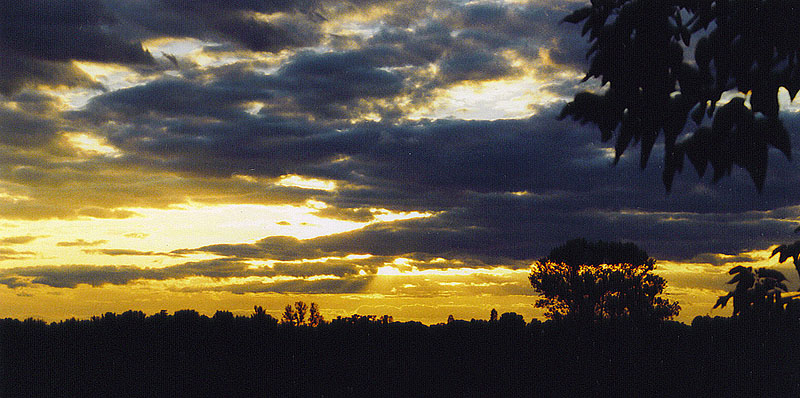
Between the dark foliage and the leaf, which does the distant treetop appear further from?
the leaf

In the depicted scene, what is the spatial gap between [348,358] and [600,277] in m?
39.1

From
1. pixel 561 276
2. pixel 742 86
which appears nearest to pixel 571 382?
pixel 742 86

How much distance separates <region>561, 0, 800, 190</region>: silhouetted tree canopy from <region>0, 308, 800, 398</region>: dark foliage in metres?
8.88

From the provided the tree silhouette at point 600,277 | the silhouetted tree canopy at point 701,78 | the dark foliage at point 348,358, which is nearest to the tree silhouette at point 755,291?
the silhouetted tree canopy at point 701,78

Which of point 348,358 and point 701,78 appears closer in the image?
point 701,78

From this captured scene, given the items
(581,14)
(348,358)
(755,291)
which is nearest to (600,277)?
(348,358)

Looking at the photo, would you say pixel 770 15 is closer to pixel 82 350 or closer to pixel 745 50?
pixel 745 50

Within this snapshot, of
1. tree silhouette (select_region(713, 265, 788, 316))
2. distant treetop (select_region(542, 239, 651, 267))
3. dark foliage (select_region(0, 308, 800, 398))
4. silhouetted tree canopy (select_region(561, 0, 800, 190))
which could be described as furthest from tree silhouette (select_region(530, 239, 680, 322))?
silhouetted tree canopy (select_region(561, 0, 800, 190))

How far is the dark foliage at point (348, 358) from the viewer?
13.4 meters

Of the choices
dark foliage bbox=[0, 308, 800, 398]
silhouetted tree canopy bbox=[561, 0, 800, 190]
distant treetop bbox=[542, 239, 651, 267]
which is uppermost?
distant treetop bbox=[542, 239, 651, 267]

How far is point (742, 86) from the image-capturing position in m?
5.47

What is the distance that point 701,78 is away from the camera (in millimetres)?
5430

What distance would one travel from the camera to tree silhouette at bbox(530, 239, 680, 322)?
48.7m

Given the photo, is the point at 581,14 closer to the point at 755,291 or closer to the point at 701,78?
the point at 701,78
